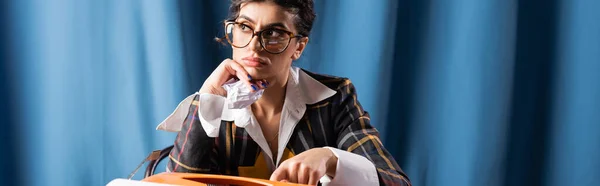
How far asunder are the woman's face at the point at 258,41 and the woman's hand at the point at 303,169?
242 millimetres

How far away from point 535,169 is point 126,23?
3.77ft

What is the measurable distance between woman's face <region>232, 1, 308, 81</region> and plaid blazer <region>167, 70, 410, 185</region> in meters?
0.12

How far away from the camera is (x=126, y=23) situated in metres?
1.49

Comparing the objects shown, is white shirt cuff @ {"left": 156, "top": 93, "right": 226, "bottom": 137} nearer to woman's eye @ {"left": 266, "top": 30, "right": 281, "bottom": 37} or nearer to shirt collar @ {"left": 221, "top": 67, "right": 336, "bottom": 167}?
shirt collar @ {"left": 221, "top": 67, "right": 336, "bottom": 167}

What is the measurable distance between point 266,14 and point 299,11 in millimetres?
72

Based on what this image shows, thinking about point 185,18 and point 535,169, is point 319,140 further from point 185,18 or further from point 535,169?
point 535,169

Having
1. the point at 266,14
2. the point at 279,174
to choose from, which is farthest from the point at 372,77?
the point at 279,174

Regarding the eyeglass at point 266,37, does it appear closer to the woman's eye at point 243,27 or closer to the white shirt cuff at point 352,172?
the woman's eye at point 243,27

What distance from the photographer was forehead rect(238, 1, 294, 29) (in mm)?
1026

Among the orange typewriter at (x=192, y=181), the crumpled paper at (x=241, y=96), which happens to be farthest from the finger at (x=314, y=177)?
the crumpled paper at (x=241, y=96)

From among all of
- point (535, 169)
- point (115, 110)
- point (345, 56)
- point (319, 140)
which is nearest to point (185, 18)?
point (115, 110)

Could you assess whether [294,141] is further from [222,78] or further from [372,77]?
[372,77]

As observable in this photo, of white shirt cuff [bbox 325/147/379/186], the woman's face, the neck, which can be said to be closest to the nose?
the woman's face

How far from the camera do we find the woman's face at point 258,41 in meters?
1.02
